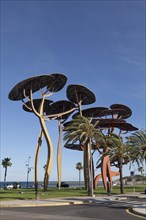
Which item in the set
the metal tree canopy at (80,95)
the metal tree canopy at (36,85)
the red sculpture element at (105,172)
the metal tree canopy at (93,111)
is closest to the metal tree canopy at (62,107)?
the metal tree canopy at (80,95)

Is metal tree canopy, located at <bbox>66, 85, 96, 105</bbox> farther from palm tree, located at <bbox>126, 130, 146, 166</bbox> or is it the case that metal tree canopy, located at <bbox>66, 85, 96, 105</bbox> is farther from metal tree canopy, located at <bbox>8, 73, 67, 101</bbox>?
palm tree, located at <bbox>126, 130, 146, 166</bbox>

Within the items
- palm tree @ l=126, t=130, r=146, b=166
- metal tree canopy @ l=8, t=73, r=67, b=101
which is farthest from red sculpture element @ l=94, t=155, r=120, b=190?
metal tree canopy @ l=8, t=73, r=67, b=101

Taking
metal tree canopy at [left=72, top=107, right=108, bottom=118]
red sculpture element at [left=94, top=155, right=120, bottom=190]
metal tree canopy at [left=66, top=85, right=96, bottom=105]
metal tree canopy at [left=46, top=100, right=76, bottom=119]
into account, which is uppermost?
metal tree canopy at [left=66, top=85, right=96, bottom=105]

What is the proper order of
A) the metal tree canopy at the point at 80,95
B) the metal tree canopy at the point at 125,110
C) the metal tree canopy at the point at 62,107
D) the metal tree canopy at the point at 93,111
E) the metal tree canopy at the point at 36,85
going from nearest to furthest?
the metal tree canopy at the point at 36,85 → the metal tree canopy at the point at 80,95 → the metal tree canopy at the point at 62,107 → the metal tree canopy at the point at 93,111 → the metal tree canopy at the point at 125,110

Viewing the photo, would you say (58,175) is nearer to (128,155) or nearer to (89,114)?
(89,114)

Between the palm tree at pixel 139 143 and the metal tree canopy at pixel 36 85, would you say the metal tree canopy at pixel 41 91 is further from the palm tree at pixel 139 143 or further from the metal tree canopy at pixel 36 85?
the palm tree at pixel 139 143

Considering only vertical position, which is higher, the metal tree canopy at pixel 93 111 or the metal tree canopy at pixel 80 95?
the metal tree canopy at pixel 80 95

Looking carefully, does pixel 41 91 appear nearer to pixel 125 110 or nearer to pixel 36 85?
pixel 36 85

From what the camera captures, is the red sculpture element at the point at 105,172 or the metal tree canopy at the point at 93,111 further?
the metal tree canopy at the point at 93,111

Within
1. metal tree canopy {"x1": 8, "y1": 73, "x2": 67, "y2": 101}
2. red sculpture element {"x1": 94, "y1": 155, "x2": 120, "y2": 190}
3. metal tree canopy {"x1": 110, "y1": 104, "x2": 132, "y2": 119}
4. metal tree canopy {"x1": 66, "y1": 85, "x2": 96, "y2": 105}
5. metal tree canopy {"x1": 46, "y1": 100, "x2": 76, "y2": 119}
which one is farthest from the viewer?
metal tree canopy {"x1": 110, "y1": 104, "x2": 132, "y2": 119}

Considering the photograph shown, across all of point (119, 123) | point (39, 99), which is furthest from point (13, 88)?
point (119, 123)

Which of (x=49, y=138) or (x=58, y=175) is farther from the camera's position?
(x=58, y=175)

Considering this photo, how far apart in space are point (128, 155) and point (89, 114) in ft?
99.5

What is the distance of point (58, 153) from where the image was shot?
3078 inches
